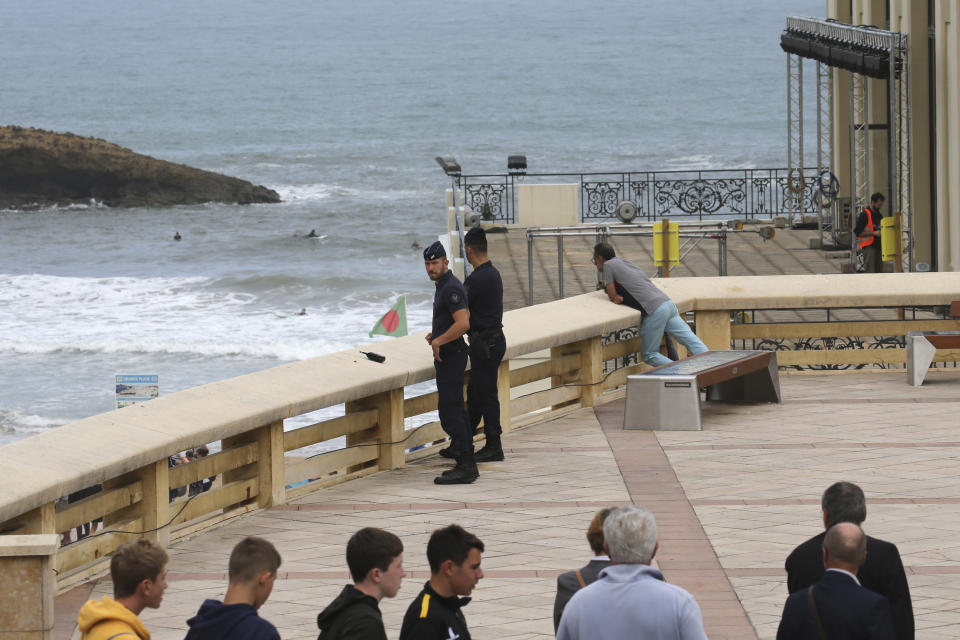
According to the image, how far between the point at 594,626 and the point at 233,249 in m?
62.4

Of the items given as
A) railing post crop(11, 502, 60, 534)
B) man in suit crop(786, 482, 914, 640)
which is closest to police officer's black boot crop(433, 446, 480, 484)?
railing post crop(11, 502, 60, 534)

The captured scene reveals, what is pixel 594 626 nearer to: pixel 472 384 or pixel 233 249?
pixel 472 384

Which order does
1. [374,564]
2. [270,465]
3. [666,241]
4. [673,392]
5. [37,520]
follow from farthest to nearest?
[666,241] < [673,392] < [270,465] < [37,520] < [374,564]

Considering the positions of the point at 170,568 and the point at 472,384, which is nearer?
the point at 170,568

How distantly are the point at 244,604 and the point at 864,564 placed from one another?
8.03 feet

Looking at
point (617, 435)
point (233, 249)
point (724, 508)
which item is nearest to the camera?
point (724, 508)

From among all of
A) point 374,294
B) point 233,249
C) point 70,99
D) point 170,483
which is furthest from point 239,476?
point 70,99

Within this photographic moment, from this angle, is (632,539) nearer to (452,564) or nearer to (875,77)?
(452,564)

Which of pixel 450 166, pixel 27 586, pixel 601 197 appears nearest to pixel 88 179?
pixel 601 197

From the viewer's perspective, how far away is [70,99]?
147750mm

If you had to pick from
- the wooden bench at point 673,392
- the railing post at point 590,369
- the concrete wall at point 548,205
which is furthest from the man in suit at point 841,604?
the concrete wall at point 548,205

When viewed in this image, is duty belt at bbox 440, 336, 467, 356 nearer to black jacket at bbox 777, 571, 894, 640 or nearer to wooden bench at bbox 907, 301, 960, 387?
wooden bench at bbox 907, 301, 960, 387

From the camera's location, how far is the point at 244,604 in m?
4.82

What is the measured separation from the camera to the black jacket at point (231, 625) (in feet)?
15.5
